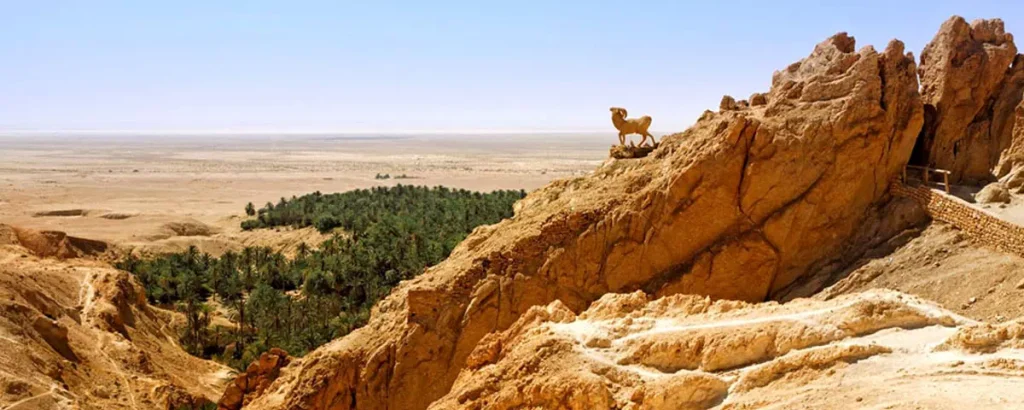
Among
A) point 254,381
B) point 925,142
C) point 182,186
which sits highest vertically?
point 925,142

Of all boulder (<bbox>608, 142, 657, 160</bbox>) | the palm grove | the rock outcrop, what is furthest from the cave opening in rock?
the palm grove

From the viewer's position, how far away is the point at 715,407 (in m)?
9.88

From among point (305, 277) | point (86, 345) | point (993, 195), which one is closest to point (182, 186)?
point (305, 277)

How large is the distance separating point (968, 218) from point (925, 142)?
3421mm

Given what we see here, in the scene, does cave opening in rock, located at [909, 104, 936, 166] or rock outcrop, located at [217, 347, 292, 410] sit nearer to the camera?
cave opening in rock, located at [909, 104, 936, 166]

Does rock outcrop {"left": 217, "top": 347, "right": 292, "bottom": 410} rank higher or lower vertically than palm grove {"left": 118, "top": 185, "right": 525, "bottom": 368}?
higher

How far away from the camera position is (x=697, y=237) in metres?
18.4

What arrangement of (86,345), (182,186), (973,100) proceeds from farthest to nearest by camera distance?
1. (182,186)
2. (86,345)
3. (973,100)

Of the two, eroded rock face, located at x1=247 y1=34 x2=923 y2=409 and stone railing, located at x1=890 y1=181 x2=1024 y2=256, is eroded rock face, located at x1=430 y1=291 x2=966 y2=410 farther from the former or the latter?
stone railing, located at x1=890 y1=181 x2=1024 y2=256

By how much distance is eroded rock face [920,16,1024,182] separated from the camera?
18953 mm

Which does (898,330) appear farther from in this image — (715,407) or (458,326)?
(458,326)

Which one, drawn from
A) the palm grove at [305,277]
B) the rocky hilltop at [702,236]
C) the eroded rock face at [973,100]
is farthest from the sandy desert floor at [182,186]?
the eroded rock face at [973,100]

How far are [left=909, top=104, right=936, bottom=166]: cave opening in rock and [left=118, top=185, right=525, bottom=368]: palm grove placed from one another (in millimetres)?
22700

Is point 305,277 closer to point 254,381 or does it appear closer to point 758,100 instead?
point 254,381
